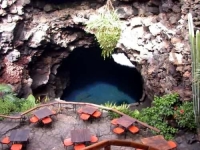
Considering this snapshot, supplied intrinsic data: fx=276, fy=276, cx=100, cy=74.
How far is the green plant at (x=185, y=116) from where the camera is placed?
24.6ft

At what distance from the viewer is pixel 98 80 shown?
13867 millimetres

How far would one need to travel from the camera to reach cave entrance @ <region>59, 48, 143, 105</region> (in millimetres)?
12570

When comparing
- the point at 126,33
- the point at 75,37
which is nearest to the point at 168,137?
the point at 126,33

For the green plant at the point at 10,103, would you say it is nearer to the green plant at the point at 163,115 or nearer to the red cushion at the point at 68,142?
the red cushion at the point at 68,142

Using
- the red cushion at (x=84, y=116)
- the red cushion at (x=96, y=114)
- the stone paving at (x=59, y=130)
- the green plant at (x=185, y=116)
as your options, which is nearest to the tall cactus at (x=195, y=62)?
the green plant at (x=185, y=116)

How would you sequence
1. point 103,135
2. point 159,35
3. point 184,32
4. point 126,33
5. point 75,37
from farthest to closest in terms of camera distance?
point 75,37 < point 126,33 < point 159,35 < point 184,32 < point 103,135

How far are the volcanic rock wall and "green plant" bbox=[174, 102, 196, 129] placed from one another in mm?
559

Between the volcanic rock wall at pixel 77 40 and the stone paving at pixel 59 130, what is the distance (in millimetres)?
2359

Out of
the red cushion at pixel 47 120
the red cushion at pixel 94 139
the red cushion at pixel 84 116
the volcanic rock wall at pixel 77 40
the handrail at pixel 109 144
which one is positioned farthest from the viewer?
the volcanic rock wall at pixel 77 40

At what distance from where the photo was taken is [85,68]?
14914 mm

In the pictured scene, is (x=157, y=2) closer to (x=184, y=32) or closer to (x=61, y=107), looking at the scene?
(x=184, y=32)

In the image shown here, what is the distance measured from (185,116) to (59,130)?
3.52 metres

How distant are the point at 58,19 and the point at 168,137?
22.1ft

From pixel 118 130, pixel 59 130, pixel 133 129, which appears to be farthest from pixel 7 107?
pixel 133 129
